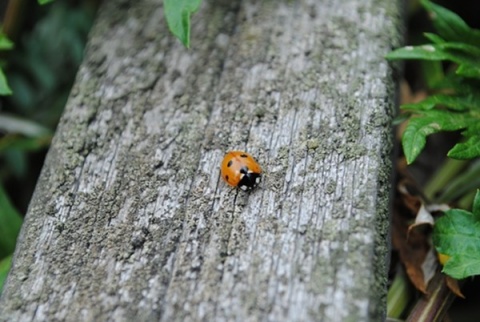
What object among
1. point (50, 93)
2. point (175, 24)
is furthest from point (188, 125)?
point (50, 93)

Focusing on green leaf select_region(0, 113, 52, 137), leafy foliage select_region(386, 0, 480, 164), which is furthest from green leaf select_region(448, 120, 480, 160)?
green leaf select_region(0, 113, 52, 137)

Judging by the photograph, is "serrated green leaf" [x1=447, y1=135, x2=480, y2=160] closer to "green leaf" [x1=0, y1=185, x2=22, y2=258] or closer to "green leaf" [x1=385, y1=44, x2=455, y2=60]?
"green leaf" [x1=385, y1=44, x2=455, y2=60]

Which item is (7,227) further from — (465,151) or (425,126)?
(465,151)

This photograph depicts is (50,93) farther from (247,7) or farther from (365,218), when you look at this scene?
(365,218)

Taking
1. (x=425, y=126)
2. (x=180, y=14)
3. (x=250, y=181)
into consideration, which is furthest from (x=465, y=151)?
(x=180, y=14)

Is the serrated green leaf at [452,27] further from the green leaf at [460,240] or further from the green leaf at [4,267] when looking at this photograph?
the green leaf at [4,267]

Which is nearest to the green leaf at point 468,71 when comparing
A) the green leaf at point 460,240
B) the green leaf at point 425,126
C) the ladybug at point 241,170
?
the green leaf at point 425,126
